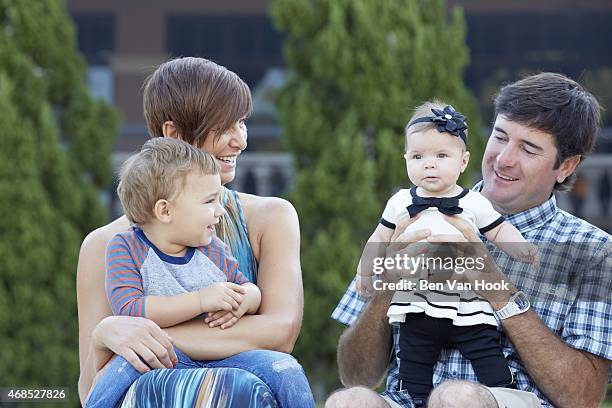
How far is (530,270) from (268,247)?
2.73 feet

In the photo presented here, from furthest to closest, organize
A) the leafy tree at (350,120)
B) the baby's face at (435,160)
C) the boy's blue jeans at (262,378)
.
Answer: the leafy tree at (350,120) < the baby's face at (435,160) < the boy's blue jeans at (262,378)

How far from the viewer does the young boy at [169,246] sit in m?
2.95

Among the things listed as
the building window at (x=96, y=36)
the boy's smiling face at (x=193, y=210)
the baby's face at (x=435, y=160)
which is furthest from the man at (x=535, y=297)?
the building window at (x=96, y=36)

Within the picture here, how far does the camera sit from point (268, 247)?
3297 millimetres

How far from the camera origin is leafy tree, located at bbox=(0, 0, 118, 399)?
7.39 meters

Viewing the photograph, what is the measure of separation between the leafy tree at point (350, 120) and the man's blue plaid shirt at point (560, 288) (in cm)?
428

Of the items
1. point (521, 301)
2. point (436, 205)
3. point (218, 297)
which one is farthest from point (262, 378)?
point (521, 301)

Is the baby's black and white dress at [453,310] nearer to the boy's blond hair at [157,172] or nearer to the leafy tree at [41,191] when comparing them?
the boy's blond hair at [157,172]

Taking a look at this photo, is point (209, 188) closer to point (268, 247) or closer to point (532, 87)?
point (268, 247)

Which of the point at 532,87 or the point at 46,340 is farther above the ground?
the point at 532,87

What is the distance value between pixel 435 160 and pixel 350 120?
4787 millimetres

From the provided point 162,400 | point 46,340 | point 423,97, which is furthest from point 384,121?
point 162,400

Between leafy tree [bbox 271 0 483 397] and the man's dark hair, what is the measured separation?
163 inches

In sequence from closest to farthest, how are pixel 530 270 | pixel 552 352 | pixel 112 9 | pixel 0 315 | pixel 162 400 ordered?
pixel 162 400 < pixel 552 352 < pixel 530 270 < pixel 0 315 < pixel 112 9
